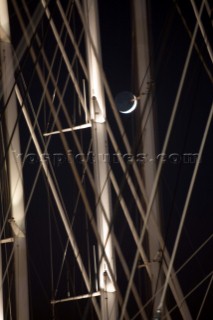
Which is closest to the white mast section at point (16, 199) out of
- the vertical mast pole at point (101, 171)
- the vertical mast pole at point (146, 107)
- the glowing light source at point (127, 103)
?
the vertical mast pole at point (101, 171)

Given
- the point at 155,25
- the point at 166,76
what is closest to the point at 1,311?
the point at 166,76

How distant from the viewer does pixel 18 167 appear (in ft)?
11.8

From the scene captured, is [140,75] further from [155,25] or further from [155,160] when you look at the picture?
[155,25]

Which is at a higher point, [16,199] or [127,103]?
[127,103]
